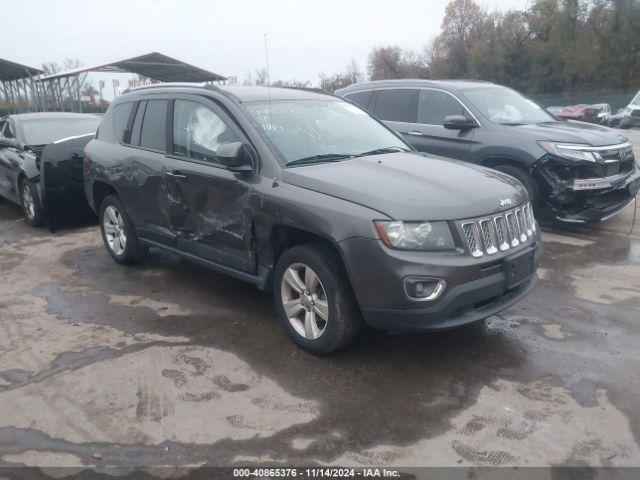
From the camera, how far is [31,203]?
8008 mm

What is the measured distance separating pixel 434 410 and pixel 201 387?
57.2 inches

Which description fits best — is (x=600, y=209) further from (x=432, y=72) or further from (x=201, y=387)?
(x=432, y=72)

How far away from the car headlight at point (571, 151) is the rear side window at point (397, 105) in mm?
2044

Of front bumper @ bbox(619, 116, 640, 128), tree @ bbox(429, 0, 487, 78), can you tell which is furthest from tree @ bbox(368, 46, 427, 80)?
front bumper @ bbox(619, 116, 640, 128)

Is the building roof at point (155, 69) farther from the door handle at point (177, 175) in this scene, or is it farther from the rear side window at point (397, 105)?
the door handle at point (177, 175)

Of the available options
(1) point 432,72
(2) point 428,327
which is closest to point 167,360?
(2) point 428,327

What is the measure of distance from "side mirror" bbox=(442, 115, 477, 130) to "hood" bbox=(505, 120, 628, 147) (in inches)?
20.7

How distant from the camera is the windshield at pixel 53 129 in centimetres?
841

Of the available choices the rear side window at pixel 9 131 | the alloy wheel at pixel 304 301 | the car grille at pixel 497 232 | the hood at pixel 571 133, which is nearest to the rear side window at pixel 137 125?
the alloy wheel at pixel 304 301

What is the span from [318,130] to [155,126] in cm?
165

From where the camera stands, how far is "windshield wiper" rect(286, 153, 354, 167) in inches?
166

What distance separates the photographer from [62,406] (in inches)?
138

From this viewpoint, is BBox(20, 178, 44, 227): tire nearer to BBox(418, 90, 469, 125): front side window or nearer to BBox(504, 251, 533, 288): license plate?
BBox(418, 90, 469, 125): front side window

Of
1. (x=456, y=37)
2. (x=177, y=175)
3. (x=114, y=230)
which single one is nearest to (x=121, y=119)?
(x=114, y=230)
